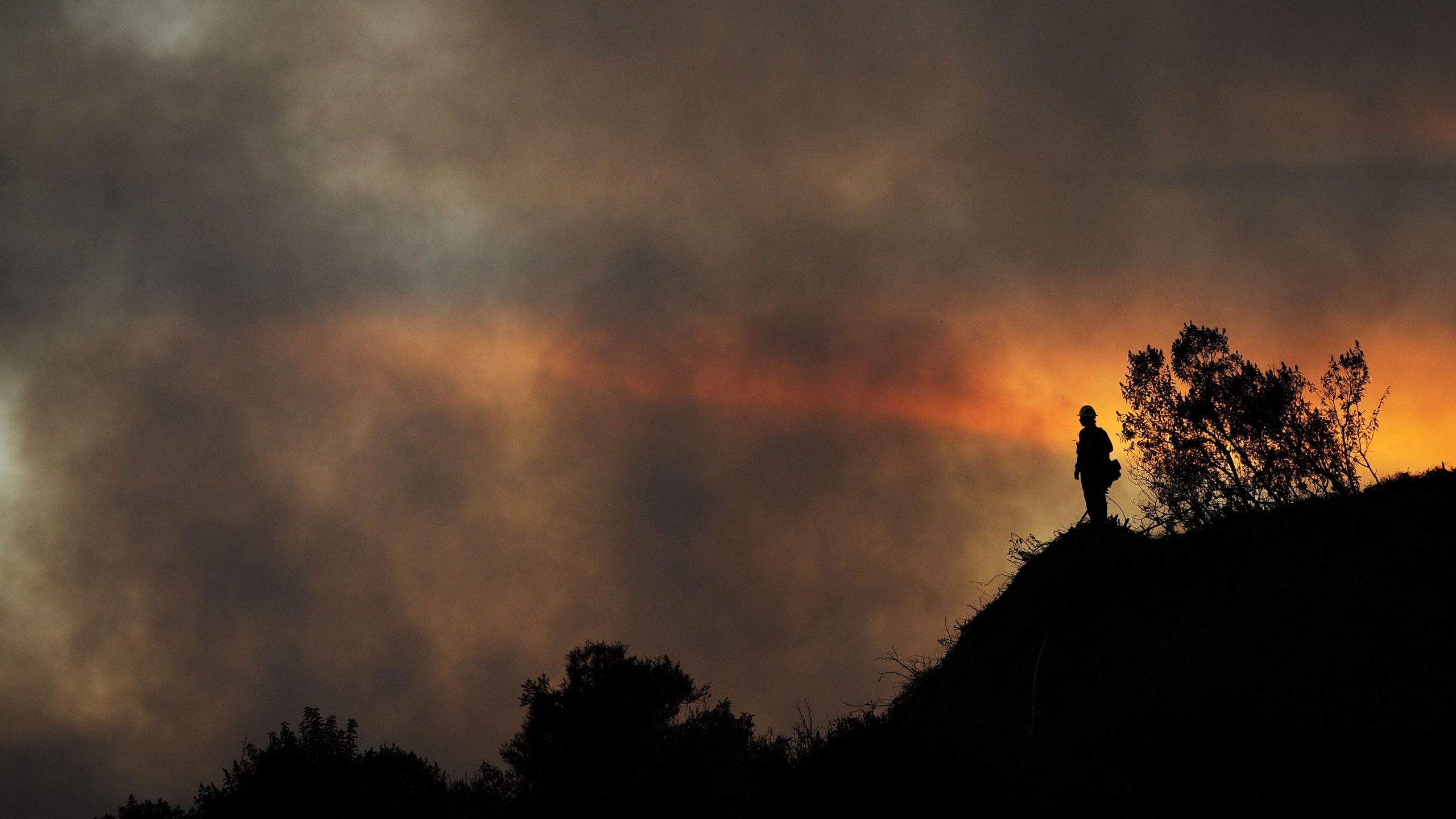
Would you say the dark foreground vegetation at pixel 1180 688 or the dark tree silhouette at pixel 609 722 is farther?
the dark tree silhouette at pixel 609 722

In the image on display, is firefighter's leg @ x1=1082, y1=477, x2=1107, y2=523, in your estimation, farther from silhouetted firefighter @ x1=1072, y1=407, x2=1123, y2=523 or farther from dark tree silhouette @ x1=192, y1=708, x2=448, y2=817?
dark tree silhouette @ x1=192, y1=708, x2=448, y2=817

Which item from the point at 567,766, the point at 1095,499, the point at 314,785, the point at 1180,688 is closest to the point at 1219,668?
the point at 1180,688

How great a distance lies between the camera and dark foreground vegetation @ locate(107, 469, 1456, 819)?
10141 mm

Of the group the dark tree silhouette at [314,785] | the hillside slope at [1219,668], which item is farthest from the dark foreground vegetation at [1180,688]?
the dark tree silhouette at [314,785]

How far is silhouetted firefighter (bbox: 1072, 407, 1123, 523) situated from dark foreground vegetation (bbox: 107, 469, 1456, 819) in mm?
1019

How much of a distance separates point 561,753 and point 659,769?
2477cm

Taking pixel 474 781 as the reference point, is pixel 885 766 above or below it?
below

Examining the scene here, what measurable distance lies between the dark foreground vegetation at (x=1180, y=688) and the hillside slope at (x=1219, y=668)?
3 cm

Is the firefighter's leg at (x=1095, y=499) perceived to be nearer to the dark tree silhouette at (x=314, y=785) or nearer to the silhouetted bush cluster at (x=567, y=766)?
the silhouetted bush cluster at (x=567, y=766)

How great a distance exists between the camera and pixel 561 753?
1663 inches

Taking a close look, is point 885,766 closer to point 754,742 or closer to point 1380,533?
point 1380,533

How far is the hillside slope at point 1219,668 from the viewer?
10078 millimetres

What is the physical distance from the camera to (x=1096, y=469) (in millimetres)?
16234

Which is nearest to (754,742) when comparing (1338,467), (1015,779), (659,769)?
(659,769)
